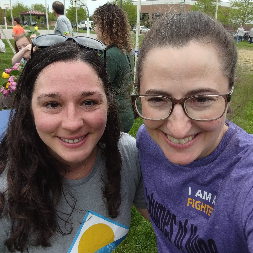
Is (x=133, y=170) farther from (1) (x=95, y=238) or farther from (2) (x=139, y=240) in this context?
(2) (x=139, y=240)

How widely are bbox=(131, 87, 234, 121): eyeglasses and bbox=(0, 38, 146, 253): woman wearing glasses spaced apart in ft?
1.07

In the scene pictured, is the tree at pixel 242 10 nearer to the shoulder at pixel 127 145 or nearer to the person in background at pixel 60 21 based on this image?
the person in background at pixel 60 21

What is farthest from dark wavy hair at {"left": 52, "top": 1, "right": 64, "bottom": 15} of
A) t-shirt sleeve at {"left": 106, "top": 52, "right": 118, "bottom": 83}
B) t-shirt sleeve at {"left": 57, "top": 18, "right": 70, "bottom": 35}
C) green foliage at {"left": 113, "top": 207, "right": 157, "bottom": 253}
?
green foliage at {"left": 113, "top": 207, "right": 157, "bottom": 253}

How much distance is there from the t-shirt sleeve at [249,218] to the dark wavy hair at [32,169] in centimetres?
77

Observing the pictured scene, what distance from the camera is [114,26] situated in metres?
3.88

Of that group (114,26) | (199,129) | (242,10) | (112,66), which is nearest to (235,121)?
(199,129)

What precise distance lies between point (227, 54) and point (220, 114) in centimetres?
29

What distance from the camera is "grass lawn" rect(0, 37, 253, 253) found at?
150 centimetres

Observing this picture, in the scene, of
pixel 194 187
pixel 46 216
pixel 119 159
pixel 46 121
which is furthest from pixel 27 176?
pixel 194 187

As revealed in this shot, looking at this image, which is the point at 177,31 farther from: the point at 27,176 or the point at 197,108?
the point at 27,176

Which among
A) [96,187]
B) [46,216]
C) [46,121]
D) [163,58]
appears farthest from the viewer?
[96,187]

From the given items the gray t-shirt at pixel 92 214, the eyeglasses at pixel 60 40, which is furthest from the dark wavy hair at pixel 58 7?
the gray t-shirt at pixel 92 214

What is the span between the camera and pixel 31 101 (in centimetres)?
147

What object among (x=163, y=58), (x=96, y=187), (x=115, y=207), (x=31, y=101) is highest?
(x=163, y=58)
